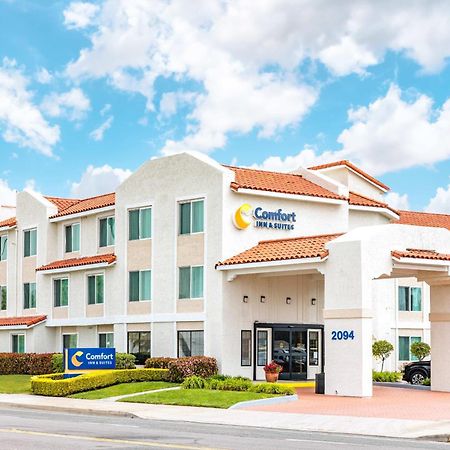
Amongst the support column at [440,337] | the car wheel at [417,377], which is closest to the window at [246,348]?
the car wheel at [417,377]

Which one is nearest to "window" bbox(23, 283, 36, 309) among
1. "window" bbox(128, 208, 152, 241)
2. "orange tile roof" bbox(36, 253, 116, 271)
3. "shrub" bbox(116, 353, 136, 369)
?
"orange tile roof" bbox(36, 253, 116, 271)

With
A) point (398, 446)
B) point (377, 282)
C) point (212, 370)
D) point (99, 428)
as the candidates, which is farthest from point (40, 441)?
point (377, 282)

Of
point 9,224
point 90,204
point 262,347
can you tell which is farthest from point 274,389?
point 9,224

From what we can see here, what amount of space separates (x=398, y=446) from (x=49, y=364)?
1105 inches

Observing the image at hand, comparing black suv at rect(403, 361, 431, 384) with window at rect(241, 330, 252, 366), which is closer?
window at rect(241, 330, 252, 366)

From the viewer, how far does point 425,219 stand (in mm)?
55719

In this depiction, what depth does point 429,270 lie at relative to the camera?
113 feet

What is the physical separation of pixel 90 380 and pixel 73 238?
15.2 m

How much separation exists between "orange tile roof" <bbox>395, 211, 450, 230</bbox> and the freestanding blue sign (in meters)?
22.4

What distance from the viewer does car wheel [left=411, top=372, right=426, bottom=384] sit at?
130 ft

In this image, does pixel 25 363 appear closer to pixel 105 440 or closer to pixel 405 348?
pixel 405 348

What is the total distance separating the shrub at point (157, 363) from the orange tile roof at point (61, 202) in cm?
1412

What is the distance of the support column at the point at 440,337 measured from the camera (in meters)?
35.3

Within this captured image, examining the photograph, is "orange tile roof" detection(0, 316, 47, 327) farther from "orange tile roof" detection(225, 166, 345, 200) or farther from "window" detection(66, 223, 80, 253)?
"orange tile roof" detection(225, 166, 345, 200)
